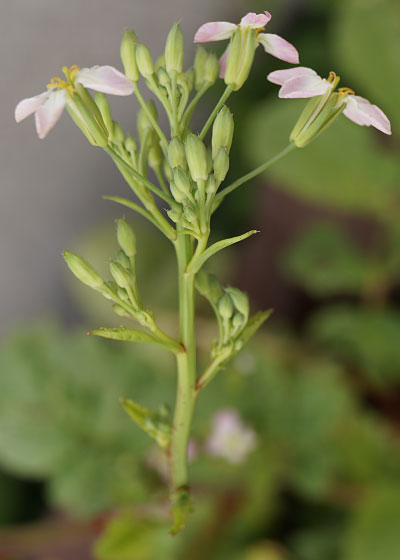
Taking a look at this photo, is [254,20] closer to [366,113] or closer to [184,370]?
[366,113]

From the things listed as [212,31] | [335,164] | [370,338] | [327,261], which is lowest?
[370,338]

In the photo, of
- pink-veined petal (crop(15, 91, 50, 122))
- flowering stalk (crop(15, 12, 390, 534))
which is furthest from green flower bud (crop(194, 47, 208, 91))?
pink-veined petal (crop(15, 91, 50, 122))

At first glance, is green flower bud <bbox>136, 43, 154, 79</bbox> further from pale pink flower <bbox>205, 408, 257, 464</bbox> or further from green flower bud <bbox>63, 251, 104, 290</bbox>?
pale pink flower <bbox>205, 408, 257, 464</bbox>

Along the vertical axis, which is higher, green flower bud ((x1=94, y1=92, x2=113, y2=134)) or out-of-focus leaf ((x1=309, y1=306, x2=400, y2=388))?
green flower bud ((x1=94, y1=92, x2=113, y2=134))

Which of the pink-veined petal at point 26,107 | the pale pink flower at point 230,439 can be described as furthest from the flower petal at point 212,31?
the pale pink flower at point 230,439

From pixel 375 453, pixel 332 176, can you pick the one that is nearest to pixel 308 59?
pixel 332 176

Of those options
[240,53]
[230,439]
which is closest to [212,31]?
[240,53]

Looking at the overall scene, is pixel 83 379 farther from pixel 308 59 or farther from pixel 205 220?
pixel 308 59
